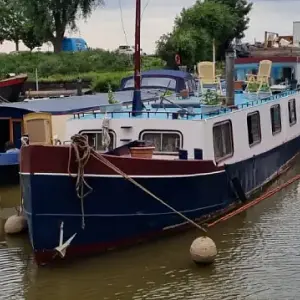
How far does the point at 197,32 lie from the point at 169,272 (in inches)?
1346

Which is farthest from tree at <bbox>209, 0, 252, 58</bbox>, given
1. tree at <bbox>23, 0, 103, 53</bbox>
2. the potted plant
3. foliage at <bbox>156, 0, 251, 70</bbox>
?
the potted plant

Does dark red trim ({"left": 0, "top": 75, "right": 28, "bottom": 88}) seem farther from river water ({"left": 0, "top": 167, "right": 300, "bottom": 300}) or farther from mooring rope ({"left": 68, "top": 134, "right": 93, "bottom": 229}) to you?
mooring rope ({"left": 68, "top": 134, "right": 93, "bottom": 229})

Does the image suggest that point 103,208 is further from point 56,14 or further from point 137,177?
point 56,14

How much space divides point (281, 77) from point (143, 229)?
13146 mm

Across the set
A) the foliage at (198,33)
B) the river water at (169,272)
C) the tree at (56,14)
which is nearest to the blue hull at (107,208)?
the river water at (169,272)

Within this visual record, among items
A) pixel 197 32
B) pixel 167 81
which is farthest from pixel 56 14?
pixel 167 81

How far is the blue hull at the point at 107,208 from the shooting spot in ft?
33.5

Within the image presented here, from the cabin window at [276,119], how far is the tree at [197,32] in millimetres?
23367

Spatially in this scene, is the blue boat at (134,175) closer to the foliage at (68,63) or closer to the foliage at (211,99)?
the foliage at (211,99)

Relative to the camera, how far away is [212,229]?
1263 centimetres

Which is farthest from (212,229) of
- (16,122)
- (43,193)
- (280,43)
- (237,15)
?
(237,15)

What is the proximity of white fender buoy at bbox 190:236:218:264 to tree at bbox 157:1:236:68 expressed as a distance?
102 ft

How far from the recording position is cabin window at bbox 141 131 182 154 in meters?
12.4

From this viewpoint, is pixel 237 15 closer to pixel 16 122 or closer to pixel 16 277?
pixel 16 122
